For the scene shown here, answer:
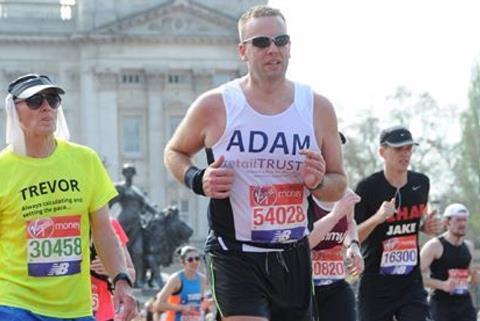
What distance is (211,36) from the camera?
93.8 metres

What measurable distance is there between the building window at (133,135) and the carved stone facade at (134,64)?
0.06m

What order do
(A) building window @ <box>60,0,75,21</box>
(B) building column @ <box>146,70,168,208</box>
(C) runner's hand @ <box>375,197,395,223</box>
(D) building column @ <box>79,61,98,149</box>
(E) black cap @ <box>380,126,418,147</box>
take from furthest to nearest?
(A) building window @ <box>60,0,75,21</box> < (B) building column @ <box>146,70,168,208</box> < (D) building column @ <box>79,61,98,149</box> < (E) black cap @ <box>380,126,418,147</box> < (C) runner's hand @ <box>375,197,395,223</box>

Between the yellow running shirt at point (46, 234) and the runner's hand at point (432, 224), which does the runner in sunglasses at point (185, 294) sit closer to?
the runner's hand at point (432, 224)

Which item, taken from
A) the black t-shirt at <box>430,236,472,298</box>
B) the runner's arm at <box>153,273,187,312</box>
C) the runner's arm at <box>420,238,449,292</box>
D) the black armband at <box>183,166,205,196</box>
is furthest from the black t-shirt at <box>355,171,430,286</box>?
the runner's arm at <box>153,273,187,312</box>

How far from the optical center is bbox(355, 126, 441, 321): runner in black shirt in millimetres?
11352

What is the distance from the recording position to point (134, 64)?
9344 centimetres

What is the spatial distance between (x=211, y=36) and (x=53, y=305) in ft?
284

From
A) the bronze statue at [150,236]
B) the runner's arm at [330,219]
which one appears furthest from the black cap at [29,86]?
the bronze statue at [150,236]

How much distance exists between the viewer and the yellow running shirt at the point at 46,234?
25.7ft

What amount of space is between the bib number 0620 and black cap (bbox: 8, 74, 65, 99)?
122 centimetres

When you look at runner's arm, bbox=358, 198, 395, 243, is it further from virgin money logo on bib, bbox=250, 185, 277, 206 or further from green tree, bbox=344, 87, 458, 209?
green tree, bbox=344, 87, 458, 209

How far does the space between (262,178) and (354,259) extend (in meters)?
2.92

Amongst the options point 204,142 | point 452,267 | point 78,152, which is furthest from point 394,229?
point 78,152

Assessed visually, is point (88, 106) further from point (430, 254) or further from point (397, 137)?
→ point (397, 137)
